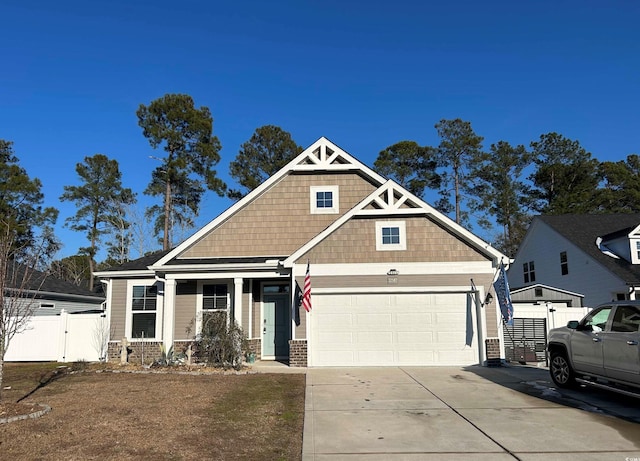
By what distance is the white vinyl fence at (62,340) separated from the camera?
49.8 ft

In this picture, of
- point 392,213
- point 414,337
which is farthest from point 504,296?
point 392,213

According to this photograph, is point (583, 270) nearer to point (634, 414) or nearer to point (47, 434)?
point (634, 414)

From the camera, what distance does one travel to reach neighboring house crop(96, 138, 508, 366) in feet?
43.4

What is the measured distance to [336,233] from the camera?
13.7m

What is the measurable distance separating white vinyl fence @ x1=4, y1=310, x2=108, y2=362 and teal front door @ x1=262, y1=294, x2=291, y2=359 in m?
5.24

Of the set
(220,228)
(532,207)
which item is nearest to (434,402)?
(220,228)

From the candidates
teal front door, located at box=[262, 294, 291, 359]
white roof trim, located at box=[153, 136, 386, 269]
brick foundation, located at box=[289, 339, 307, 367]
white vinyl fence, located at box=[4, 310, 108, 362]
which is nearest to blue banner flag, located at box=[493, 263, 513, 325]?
white roof trim, located at box=[153, 136, 386, 269]

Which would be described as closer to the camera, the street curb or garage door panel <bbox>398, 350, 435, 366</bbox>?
the street curb

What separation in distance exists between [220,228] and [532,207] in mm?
33670

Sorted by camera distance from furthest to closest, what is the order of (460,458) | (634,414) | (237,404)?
(237,404) → (634,414) → (460,458)

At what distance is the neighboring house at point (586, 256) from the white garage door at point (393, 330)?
11.8 metres

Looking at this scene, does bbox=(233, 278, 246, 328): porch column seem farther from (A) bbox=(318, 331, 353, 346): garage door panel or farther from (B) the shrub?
(A) bbox=(318, 331, 353, 346): garage door panel

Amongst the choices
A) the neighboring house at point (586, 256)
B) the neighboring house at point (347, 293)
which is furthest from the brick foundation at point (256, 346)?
the neighboring house at point (586, 256)

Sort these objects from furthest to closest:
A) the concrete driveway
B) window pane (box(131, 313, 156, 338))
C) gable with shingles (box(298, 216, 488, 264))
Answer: window pane (box(131, 313, 156, 338)), gable with shingles (box(298, 216, 488, 264)), the concrete driveway
